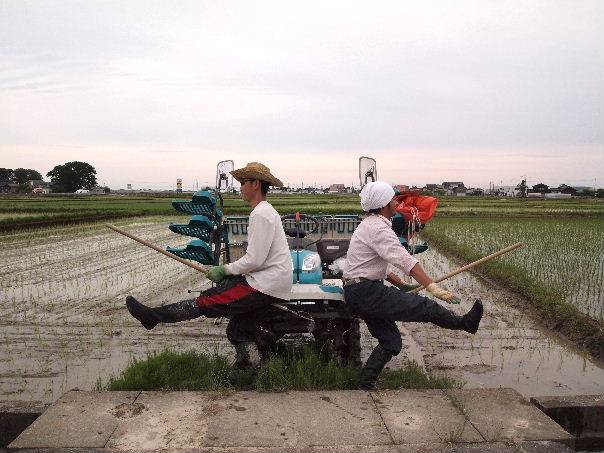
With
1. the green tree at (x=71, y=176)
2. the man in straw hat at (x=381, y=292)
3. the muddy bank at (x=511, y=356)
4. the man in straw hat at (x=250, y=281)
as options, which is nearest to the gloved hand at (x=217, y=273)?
the man in straw hat at (x=250, y=281)

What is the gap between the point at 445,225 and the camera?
19.9 m

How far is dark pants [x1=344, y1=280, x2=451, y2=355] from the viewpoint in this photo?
3723 millimetres

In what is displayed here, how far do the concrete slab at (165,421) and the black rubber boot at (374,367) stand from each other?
40.1 inches

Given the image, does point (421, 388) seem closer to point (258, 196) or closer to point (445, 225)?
point (258, 196)

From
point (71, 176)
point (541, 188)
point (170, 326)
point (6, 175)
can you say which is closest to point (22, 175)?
point (6, 175)

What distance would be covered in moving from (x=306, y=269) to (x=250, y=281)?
99cm

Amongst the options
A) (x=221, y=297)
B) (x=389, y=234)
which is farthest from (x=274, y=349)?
(x=389, y=234)

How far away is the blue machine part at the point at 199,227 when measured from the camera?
17.5 ft

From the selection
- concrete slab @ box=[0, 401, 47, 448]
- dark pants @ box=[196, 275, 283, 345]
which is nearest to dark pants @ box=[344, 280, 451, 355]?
dark pants @ box=[196, 275, 283, 345]

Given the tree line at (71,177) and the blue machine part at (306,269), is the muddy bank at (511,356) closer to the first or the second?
the blue machine part at (306,269)

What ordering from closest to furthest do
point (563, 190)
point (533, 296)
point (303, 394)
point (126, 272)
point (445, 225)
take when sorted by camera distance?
point (303, 394) → point (533, 296) → point (126, 272) → point (445, 225) → point (563, 190)

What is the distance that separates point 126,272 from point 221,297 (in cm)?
663

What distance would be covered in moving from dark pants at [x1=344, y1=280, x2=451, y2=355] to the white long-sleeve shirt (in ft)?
1.60

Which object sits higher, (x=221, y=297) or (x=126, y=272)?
(x=221, y=297)
